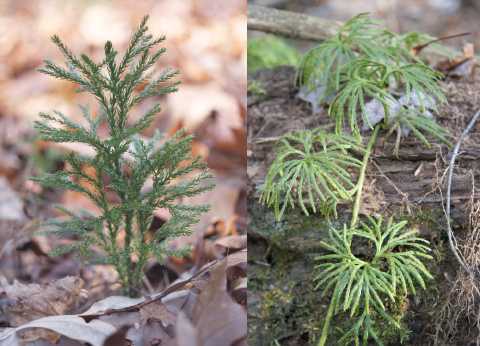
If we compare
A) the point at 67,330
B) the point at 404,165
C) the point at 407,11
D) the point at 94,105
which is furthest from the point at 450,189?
the point at 407,11

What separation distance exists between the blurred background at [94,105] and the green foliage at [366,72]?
597 mm

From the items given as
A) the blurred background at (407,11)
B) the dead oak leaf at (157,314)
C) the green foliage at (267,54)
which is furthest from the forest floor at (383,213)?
the blurred background at (407,11)

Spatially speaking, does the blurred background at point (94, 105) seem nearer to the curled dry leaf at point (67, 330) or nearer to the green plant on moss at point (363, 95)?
the green plant on moss at point (363, 95)

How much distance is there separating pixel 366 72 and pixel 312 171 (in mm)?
470

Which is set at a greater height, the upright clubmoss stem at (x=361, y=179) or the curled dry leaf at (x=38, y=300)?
the upright clubmoss stem at (x=361, y=179)

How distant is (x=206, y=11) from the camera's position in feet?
16.7

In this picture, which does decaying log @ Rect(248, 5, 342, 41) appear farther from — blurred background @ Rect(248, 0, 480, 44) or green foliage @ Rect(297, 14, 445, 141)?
blurred background @ Rect(248, 0, 480, 44)

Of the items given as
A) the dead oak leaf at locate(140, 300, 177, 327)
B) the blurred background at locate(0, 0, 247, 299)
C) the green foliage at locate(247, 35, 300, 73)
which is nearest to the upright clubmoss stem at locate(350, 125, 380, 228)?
the blurred background at locate(0, 0, 247, 299)

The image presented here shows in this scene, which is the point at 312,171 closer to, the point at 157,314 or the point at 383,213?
the point at 383,213

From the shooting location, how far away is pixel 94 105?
4.05 m

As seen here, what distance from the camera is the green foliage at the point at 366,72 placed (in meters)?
1.75

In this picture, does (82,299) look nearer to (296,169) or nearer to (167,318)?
(167,318)

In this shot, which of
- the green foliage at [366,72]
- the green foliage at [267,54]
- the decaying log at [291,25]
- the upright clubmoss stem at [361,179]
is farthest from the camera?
the green foliage at [267,54]

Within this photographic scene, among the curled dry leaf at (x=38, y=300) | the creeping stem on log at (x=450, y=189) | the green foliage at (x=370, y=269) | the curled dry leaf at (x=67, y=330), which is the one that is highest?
the creeping stem on log at (x=450, y=189)
